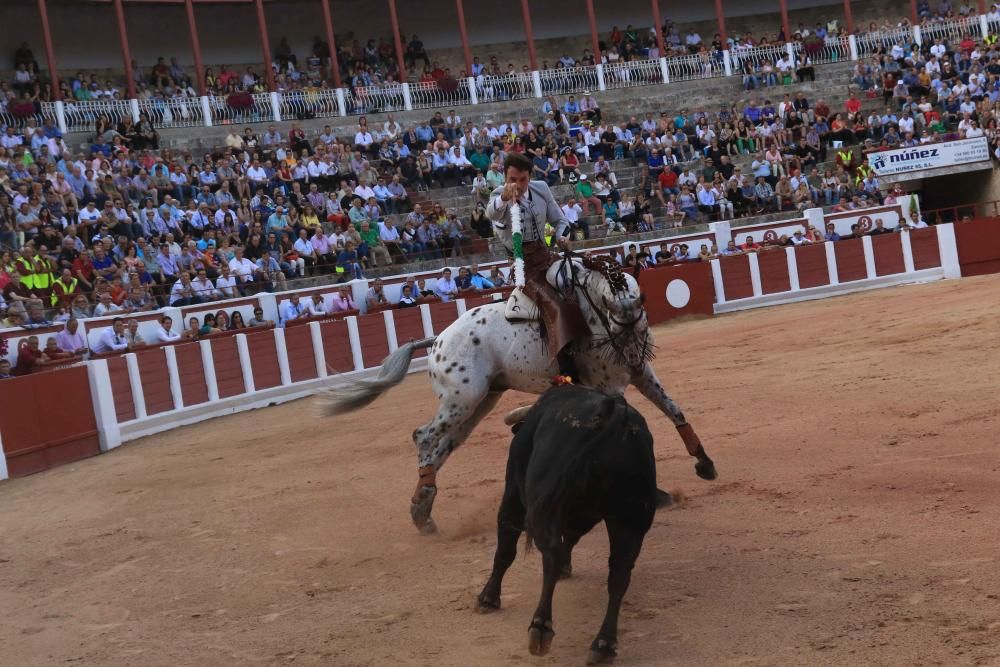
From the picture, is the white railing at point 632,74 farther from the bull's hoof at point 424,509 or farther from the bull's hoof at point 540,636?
the bull's hoof at point 540,636

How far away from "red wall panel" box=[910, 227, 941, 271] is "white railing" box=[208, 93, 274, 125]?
48.5 feet

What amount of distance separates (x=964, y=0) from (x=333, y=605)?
34.3m

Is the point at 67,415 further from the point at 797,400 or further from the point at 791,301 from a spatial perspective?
the point at 791,301

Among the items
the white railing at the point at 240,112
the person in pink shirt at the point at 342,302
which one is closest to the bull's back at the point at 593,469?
the person in pink shirt at the point at 342,302

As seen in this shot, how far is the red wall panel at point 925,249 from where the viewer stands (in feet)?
68.4

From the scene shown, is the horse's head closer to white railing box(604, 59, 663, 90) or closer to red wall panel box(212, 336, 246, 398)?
red wall panel box(212, 336, 246, 398)

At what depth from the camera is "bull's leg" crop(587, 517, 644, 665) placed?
4012 mm

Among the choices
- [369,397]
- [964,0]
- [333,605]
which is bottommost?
[333,605]

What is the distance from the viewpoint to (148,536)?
7328 mm

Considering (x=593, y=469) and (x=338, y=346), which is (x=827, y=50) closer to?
(x=338, y=346)

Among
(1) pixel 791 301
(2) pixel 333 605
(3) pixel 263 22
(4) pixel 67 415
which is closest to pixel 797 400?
(2) pixel 333 605

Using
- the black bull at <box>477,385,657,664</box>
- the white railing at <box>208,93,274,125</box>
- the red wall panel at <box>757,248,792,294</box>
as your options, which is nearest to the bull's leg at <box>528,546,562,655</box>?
the black bull at <box>477,385,657,664</box>

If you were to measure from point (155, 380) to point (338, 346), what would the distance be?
140 inches

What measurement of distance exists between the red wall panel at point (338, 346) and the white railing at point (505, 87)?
13.7 metres
